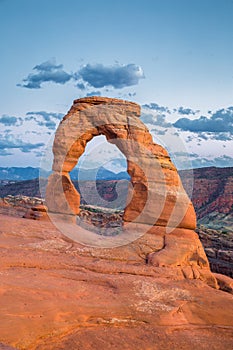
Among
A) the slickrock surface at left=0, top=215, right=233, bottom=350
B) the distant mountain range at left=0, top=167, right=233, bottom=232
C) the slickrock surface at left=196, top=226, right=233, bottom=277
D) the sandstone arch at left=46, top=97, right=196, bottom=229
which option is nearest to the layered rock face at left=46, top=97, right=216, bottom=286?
the sandstone arch at left=46, top=97, right=196, bottom=229

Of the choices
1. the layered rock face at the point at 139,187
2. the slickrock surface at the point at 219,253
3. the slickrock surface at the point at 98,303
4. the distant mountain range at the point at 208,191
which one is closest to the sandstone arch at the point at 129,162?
the layered rock face at the point at 139,187

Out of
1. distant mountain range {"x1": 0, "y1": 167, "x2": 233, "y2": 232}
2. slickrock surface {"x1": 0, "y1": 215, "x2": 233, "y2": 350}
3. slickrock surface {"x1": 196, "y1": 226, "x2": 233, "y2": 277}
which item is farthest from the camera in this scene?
distant mountain range {"x1": 0, "y1": 167, "x2": 233, "y2": 232}

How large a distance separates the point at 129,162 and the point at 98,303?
24.6 feet

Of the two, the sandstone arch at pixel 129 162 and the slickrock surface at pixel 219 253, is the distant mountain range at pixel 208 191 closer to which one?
the slickrock surface at pixel 219 253

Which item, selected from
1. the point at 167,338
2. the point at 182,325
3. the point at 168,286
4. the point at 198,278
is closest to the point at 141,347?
the point at 167,338

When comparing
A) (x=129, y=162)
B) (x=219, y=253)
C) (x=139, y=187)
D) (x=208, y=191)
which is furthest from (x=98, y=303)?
(x=208, y=191)

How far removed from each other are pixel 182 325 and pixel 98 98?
33.6 feet

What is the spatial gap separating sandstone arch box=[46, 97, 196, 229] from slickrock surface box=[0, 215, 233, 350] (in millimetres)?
2677

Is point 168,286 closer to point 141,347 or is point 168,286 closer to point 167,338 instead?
point 167,338

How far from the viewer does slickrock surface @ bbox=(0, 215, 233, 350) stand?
599cm

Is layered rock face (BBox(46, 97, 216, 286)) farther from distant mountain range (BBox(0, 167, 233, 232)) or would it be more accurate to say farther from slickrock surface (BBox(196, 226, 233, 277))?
distant mountain range (BBox(0, 167, 233, 232))

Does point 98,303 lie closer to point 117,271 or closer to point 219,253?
point 117,271

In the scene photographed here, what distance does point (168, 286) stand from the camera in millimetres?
9148

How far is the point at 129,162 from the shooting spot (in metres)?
14.0
